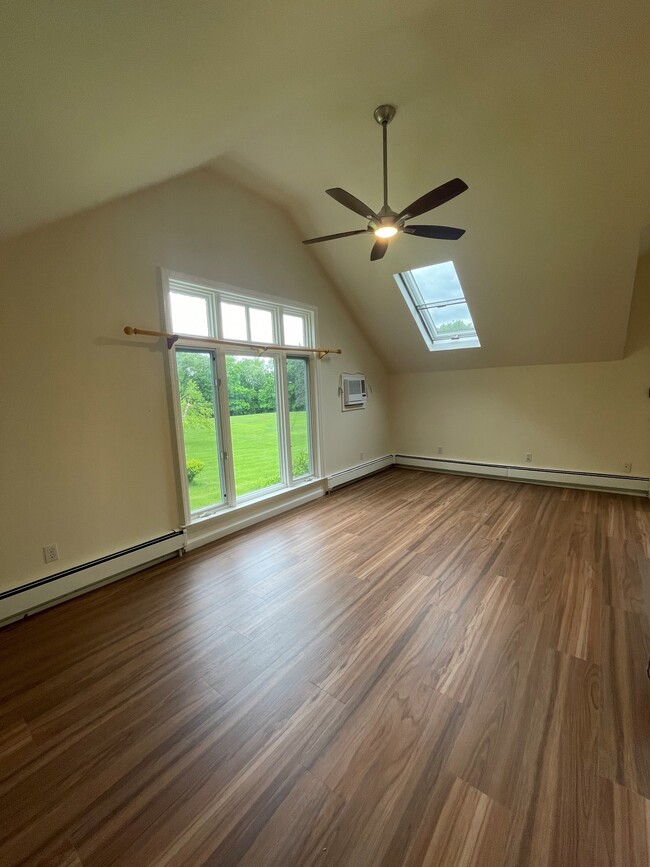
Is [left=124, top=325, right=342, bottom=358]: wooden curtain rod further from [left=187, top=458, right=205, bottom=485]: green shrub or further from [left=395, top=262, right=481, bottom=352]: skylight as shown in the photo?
[left=395, top=262, right=481, bottom=352]: skylight

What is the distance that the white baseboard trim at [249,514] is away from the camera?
336 cm

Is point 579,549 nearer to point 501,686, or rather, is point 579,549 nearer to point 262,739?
point 501,686

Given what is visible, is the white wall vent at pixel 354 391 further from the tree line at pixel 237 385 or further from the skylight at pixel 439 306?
the skylight at pixel 439 306

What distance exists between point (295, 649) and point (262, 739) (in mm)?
519

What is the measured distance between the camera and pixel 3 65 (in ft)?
3.82

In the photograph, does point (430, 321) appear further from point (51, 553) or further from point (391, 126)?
point (51, 553)

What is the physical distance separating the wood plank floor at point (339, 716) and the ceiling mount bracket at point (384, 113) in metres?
3.49

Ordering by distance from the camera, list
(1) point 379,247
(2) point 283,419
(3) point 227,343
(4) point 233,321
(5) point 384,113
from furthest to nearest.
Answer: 1. (2) point 283,419
2. (4) point 233,321
3. (3) point 227,343
4. (1) point 379,247
5. (5) point 384,113

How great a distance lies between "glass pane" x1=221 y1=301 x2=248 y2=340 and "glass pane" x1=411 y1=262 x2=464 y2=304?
2.28 meters

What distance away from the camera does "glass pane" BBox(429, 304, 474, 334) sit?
4.80 metres

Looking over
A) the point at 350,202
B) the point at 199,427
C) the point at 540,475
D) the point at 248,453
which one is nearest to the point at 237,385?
the point at 199,427

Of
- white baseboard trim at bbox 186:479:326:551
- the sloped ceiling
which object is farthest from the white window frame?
white baseboard trim at bbox 186:479:326:551

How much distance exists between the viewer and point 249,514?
3.85 meters

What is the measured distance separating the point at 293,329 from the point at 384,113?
2.25 meters
